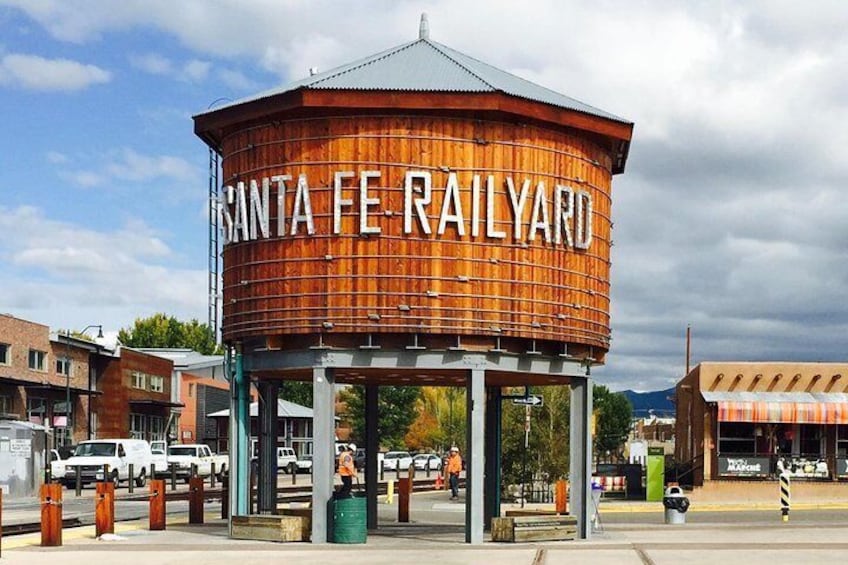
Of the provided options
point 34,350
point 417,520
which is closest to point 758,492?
point 417,520

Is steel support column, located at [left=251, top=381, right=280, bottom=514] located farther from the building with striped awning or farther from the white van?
the white van

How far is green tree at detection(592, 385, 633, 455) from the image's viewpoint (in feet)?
406

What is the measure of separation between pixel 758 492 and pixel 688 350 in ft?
184

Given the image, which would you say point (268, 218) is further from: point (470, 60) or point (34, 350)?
point (34, 350)

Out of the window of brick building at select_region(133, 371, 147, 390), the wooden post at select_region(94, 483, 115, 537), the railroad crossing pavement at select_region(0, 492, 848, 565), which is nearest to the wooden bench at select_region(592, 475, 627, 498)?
the railroad crossing pavement at select_region(0, 492, 848, 565)

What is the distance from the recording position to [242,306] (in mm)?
28750

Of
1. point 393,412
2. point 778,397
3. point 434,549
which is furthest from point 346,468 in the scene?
point 393,412

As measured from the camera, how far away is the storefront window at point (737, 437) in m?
51.3

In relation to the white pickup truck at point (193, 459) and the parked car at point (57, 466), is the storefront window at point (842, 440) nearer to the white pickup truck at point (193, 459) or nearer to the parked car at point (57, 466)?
the white pickup truck at point (193, 459)

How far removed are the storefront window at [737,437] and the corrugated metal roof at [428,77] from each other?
24.5 meters

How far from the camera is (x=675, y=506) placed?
119ft

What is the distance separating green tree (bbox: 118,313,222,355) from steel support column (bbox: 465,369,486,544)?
12497 cm

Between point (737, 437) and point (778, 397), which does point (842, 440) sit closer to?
point (778, 397)

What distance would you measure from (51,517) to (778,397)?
31314mm
